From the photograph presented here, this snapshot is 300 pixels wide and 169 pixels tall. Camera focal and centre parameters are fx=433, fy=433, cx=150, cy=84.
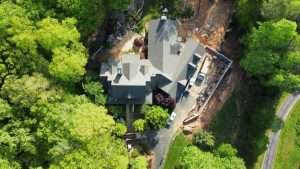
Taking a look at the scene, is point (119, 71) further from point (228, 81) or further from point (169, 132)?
point (228, 81)

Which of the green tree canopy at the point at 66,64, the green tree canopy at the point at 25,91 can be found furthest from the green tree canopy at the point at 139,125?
the green tree canopy at the point at 25,91

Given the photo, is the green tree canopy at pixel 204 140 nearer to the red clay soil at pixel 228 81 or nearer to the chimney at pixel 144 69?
the red clay soil at pixel 228 81

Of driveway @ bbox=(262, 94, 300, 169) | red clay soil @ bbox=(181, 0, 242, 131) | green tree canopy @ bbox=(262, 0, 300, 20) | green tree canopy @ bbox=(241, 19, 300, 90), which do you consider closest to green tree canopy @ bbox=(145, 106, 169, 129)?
red clay soil @ bbox=(181, 0, 242, 131)

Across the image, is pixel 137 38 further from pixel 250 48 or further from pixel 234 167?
pixel 234 167

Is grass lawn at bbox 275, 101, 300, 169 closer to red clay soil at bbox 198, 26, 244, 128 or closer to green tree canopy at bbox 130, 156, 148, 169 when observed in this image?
red clay soil at bbox 198, 26, 244, 128

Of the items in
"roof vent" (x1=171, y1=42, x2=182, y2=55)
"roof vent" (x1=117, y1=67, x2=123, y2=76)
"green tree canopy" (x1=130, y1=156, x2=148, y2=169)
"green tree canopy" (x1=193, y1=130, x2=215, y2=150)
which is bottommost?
"green tree canopy" (x1=130, y1=156, x2=148, y2=169)

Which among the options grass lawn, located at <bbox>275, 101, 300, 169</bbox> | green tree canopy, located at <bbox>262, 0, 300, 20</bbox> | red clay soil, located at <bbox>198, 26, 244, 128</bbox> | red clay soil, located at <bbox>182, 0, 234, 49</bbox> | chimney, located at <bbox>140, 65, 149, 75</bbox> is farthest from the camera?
red clay soil, located at <bbox>182, 0, 234, 49</bbox>

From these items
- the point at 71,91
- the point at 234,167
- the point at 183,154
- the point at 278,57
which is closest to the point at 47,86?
the point at 71,91
